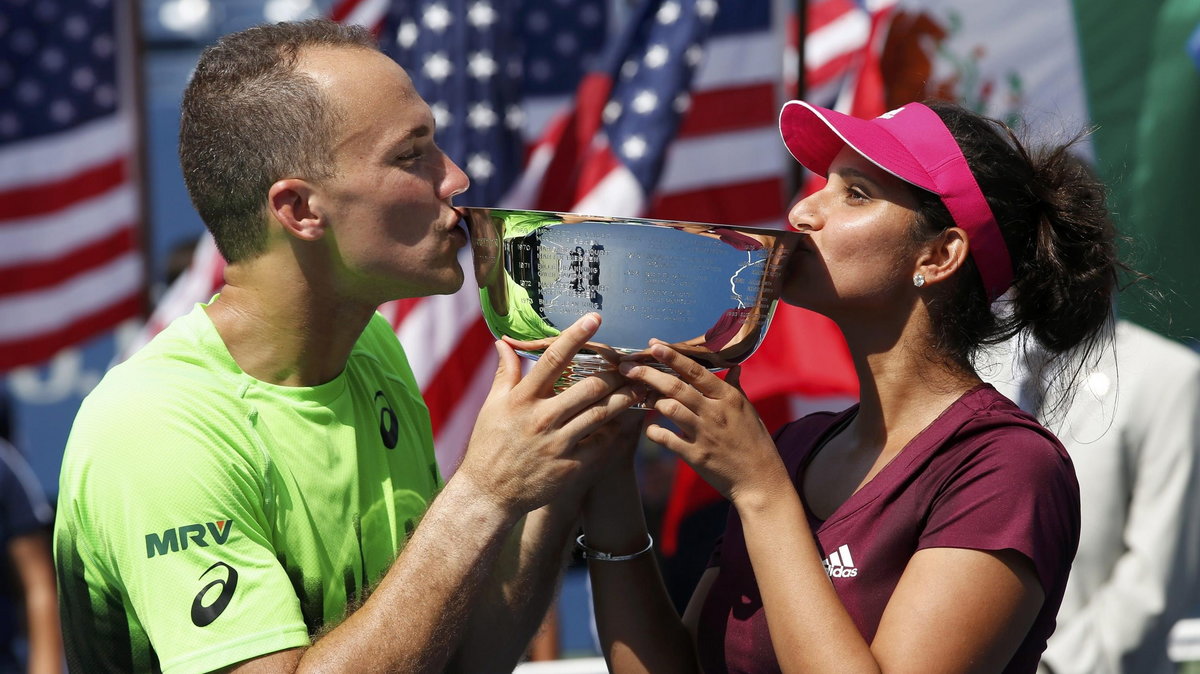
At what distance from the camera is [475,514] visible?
7.12 ft

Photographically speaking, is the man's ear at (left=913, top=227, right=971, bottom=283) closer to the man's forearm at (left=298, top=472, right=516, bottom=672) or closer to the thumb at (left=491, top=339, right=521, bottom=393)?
the thumb at (left=491, top=339, right=521, bottom=393)

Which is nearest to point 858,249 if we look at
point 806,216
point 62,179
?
point 806,216

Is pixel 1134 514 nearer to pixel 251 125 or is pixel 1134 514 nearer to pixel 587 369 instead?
pixel 587 369

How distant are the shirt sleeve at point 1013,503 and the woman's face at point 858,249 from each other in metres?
0.36

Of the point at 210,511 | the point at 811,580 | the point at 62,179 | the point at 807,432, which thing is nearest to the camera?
the point at 811,580

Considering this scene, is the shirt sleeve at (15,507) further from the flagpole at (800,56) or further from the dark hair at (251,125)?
the flagpole at (800,56)

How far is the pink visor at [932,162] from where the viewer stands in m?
2.31

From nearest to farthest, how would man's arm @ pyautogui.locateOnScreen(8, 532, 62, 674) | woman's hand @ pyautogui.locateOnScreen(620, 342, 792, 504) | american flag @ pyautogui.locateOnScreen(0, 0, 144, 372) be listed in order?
woman's hand @ pyautogui.locateOnScreen(620, 342, 792, 504)
man's arm @ pyautogui.locateOnScreen(8, 532, 62, 674)
american flag @ pyautogui.locateOnScreen(0, 0, 144, 372)

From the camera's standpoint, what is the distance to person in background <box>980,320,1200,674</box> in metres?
3.71

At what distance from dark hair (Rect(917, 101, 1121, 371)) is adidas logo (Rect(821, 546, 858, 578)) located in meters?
0.48

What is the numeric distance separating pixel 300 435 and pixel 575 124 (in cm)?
382

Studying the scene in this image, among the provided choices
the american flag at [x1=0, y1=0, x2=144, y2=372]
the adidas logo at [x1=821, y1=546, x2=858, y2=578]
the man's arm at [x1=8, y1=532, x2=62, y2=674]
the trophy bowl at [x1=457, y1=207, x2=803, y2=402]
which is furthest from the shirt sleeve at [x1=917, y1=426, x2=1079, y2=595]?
the american flag at [x1=0, y1=0, x2=144, y2=372]

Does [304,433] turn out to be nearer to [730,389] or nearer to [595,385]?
[595,385]

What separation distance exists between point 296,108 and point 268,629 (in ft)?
3.29
